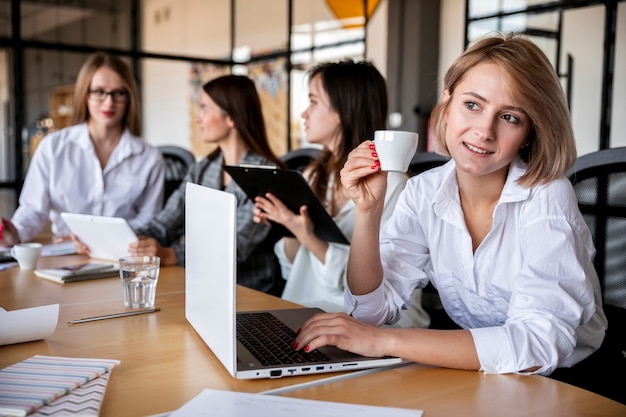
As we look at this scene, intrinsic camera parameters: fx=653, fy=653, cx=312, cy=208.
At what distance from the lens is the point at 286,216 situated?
1957mm

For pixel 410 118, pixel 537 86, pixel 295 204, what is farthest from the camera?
pixel 410 118

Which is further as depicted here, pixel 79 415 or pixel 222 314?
pixel 222 314

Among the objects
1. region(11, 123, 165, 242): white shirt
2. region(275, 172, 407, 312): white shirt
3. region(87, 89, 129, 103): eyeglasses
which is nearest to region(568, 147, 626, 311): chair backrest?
region(275, 172, 407, 312): white shirt

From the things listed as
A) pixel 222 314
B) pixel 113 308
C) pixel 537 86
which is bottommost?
pixel 113 308

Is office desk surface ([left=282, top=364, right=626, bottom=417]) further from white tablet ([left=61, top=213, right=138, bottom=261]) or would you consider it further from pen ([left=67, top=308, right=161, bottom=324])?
white tablet ([left=61, top=213, right=138, bottom=261])

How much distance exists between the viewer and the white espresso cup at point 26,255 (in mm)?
1886

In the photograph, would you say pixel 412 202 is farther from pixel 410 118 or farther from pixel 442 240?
pixel 410 118

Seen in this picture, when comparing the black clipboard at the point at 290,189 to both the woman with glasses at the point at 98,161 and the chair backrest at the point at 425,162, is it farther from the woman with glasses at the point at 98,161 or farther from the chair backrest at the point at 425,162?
the woman with glasses at the point at 98,161

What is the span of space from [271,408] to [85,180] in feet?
6.78

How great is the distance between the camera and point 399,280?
1.51 meters

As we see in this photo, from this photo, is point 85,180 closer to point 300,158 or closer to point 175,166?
point 175,166

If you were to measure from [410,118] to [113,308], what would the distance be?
15.6 ft

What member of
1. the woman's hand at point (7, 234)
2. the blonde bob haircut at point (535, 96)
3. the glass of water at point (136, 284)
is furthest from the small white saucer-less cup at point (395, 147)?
the woman's hand at point (7, 234)

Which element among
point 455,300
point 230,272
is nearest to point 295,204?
point 455,300
